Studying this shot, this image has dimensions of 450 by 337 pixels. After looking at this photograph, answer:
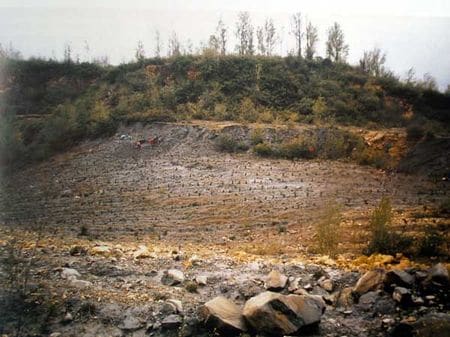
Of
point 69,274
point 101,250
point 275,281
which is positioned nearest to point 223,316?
point 275,281

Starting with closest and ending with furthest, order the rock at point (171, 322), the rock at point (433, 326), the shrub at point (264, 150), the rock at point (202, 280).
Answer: the rock at point (433, 326), the rock at point (171, 322), the rock at point (202, 280), the shrub at point (264, 150)

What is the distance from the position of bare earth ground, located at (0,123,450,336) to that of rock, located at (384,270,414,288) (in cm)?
87

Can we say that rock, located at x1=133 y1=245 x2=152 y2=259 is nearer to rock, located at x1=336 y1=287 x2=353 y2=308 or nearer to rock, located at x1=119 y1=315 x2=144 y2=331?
rock, located at x1=119 y1=315 x2=144 y2=331

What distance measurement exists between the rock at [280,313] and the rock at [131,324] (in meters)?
1.47

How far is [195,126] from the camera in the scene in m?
22.7

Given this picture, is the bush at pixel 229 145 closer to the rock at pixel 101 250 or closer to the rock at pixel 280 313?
the rock at pixel 101 250

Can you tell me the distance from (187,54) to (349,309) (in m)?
30.0

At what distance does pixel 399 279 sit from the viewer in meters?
6.35

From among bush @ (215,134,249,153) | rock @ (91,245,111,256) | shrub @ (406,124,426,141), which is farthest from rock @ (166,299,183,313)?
shrub @ (406,124,426,141)

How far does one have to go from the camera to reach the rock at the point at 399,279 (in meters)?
6.31

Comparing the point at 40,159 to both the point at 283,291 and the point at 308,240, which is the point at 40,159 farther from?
the point at 283,291

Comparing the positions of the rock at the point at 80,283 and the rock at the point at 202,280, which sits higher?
the rock at the point at 80,283

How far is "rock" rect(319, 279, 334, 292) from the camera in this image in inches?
263

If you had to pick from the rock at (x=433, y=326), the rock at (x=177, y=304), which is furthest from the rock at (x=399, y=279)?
the rock at (x=177, y=304)
